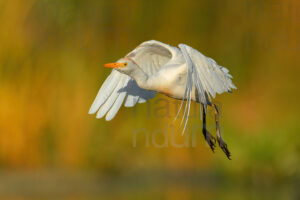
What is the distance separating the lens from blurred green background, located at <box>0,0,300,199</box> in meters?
7.16

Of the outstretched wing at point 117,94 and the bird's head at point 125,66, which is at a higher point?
the bird's head at point 125,66

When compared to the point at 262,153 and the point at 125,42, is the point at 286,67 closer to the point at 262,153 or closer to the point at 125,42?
the point at 262,153

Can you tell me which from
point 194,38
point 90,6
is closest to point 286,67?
point 194,38

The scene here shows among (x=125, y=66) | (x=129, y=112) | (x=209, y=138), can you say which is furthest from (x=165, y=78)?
(x=129, y=112)

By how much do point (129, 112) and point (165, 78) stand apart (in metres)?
3.01

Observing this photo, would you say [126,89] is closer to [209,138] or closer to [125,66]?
[125,66]

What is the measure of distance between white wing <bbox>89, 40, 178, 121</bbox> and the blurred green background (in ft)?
6.78

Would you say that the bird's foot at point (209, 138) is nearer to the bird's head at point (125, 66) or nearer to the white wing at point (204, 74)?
the white wing at point (204, 74)

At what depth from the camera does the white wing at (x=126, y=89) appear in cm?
494

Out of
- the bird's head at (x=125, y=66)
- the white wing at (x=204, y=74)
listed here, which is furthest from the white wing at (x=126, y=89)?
the white wing at (x=204, y=74)

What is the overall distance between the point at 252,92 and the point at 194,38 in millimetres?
989

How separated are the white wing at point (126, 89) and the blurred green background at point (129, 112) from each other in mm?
2067

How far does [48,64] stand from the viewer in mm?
7473

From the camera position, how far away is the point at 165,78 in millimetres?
4629
